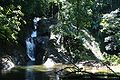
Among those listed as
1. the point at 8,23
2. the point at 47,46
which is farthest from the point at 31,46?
the point at 8,23

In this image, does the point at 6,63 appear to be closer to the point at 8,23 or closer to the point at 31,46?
the point at 8,23

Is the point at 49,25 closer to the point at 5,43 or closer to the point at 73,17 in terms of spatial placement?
the point at 73,17

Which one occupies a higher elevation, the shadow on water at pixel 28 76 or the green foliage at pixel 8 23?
the green foliage at pixel 8 23

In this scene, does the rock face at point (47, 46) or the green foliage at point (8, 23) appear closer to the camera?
the green foliage at point (8, 23)

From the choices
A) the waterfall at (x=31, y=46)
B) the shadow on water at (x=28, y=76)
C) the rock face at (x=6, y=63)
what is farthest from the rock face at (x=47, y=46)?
the shadow on water at (x=28, y=76)

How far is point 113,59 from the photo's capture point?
3725 centimetres

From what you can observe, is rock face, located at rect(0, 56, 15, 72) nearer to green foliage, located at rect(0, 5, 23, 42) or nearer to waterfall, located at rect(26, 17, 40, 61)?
green foliage, located at rect(0, 5, 23, 42)

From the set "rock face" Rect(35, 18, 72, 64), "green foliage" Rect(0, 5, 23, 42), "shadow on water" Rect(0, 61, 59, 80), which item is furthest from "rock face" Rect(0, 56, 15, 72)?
"rock face" Rect(35, 18, 72, 64)

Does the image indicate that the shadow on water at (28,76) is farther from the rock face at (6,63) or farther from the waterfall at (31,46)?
the waterfall at (31,46)

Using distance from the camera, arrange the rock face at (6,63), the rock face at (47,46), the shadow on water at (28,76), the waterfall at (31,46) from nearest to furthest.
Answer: the shadow on water at (28,76) → the rock face at (6,63) → the rock face at (47,46) → the waterfall at (31,46)

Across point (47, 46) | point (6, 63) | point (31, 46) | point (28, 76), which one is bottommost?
point (28, 76)

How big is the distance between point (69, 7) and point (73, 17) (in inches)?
56.6

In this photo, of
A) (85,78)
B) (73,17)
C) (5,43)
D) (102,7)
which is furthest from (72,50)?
(85,78)

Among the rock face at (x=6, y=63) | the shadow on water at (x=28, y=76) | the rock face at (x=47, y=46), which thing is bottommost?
the shadow on water at (x=28, y=76)
